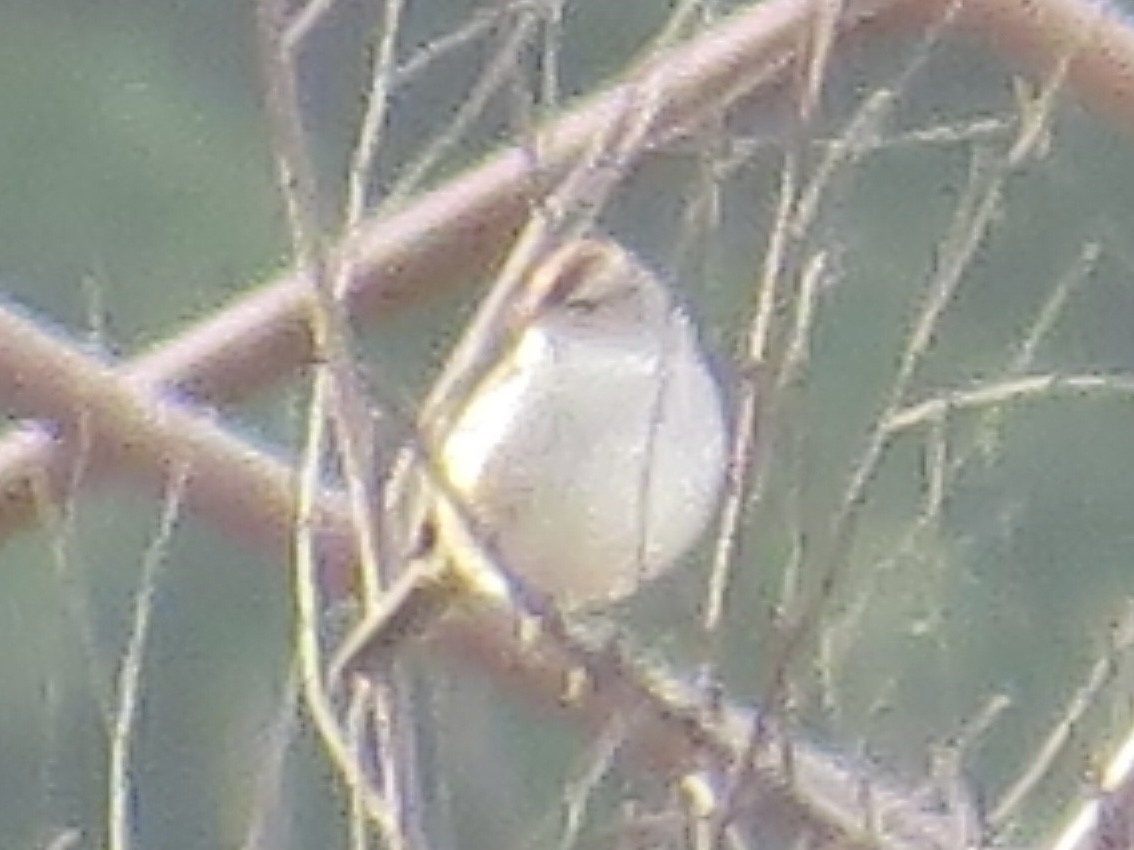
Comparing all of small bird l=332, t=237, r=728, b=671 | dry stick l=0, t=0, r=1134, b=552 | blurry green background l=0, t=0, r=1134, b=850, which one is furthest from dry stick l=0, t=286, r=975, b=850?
blurry green background l=0, t=0, r=1134, b=850

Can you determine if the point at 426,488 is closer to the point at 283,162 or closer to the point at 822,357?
the point at 283,162

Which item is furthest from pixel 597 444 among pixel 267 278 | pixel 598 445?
pixel 267 278

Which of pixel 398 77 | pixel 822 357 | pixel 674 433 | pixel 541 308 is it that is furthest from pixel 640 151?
pixel 822 357

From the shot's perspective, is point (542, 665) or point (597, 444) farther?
point (597, 444)

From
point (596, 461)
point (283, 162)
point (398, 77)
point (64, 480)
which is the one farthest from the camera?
point (596, 461)

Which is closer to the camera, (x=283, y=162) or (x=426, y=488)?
(x=283, y=162)

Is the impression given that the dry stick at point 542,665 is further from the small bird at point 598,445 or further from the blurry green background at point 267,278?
the blurry green background at point 267,278

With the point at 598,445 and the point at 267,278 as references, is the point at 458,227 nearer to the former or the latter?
the point at 598,445
